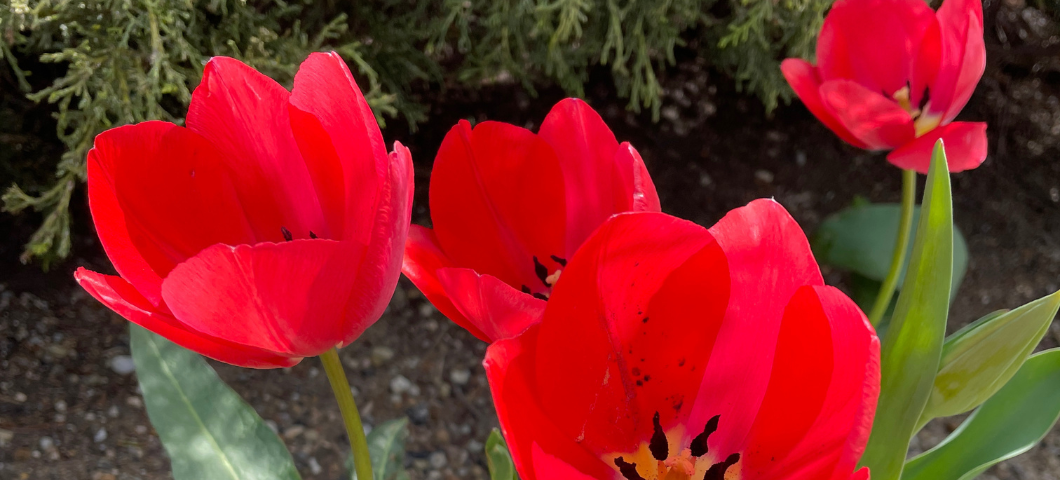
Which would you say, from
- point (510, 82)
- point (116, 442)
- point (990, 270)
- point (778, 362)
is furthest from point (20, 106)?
point (990, 270)

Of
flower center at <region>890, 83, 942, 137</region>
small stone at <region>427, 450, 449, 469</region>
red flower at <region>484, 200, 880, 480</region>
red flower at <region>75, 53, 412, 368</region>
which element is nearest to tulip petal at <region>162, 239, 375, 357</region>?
red flower at <region>75, 53, 412, 368</region>

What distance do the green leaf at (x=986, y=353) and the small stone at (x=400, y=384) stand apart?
1.29 metres

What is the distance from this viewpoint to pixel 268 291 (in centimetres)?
41

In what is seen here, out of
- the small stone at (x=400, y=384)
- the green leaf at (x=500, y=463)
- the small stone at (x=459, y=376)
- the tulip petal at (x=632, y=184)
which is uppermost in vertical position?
the tulip petal at (x=632, y=184)

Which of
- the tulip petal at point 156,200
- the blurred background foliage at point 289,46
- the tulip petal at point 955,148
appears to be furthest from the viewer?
the blurred background foliage at point 289,46

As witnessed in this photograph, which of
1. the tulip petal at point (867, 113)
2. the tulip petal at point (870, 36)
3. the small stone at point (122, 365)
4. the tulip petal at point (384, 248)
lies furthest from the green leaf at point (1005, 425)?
the small stone at point (122, 365)

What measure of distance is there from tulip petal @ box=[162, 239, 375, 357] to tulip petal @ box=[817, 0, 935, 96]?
712 millimetres

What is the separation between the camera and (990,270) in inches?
83.4

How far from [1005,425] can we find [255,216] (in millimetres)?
643

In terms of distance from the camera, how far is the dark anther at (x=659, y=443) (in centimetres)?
50

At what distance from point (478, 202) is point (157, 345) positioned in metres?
0.40

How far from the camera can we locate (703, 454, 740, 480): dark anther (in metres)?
0.50

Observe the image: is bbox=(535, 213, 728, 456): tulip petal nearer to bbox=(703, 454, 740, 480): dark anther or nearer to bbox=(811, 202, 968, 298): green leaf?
bbox=(703, 454, 740, 480): dark anther

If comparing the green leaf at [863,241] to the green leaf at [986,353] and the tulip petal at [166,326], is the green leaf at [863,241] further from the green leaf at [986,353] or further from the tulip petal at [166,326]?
the tulip petal at [166,326]
